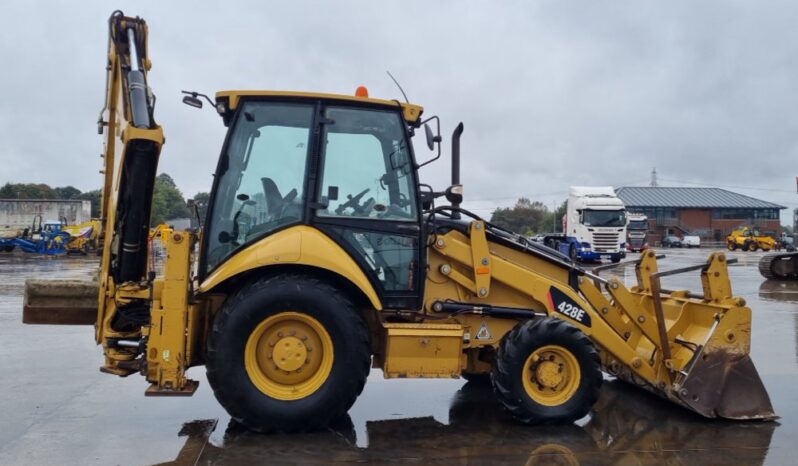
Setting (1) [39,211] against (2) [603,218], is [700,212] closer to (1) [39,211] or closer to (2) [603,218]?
(2) [603,218]

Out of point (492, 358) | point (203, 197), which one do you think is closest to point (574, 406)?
point (492, 358)

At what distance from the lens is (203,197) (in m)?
5.24

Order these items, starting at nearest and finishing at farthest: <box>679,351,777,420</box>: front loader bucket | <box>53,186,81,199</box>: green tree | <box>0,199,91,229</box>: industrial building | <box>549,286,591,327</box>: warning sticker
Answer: <box>679,351,777,420</box>: front loader bucket < <box>549,286,591,327</box>: warning sticker < <box>0,199,91,229</box>: industrial building < <box>53,186,81,199</box>: green tree

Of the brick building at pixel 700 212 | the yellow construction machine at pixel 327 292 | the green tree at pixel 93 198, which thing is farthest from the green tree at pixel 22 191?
A: the yellow construction machine at pixel 327 292

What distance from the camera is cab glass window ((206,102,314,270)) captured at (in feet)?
15.5

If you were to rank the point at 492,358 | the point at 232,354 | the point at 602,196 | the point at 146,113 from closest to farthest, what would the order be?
1. the point at 232,354
2. the point at 146,113
3. the point at 492,358
4. the point at 602,196

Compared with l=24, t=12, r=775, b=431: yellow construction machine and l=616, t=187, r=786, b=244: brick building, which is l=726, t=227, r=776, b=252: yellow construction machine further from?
l=24, t=12, r=775, b=431: yellow construction machine

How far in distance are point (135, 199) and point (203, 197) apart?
568 mm

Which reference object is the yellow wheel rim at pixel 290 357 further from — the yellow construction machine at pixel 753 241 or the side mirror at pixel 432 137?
the yellow construction machine at pixel 753 241

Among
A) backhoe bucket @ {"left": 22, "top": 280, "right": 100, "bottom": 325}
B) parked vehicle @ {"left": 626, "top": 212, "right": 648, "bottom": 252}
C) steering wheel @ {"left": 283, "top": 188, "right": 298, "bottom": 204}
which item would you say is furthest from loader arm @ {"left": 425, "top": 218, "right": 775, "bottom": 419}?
parked vehicle @ {"left": 626, "top": 212, "right": 648, "bottom": 252}

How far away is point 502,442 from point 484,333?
0.88 metres

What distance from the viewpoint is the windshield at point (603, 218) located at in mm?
29422

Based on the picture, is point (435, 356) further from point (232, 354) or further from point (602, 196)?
point (602, 196)

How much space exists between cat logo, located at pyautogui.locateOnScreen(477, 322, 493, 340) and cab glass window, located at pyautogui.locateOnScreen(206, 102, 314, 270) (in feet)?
5.58
